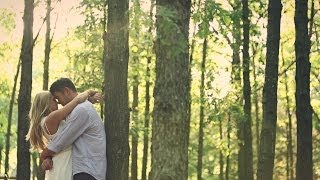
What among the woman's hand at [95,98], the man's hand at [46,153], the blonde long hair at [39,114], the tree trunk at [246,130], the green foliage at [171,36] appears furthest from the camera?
the tree trunk at [246,130]

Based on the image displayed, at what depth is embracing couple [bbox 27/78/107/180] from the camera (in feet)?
19.7

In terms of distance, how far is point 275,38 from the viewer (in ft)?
43.7

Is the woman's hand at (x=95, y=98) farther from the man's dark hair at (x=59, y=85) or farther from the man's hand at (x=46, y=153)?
the man's hand at (x=46, y=153)

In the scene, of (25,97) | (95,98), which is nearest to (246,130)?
(25,97)

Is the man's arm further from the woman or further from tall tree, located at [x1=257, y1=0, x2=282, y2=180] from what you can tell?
tall tree, located at [x1=257, y1=0, x2=282, y2=180]

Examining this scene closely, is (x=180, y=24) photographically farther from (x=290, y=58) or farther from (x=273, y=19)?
(x=290, y=58)

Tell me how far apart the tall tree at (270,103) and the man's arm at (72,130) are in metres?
7.47

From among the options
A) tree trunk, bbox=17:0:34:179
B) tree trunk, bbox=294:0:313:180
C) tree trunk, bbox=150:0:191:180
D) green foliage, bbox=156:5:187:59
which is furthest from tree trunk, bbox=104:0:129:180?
tree trunk, bbox=17:0:34:179

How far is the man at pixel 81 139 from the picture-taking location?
5.99m

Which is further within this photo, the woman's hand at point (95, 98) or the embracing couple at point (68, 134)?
the woman's hand at point (95, 98)

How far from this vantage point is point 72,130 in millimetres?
5969

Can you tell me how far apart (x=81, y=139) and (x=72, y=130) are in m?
0.17

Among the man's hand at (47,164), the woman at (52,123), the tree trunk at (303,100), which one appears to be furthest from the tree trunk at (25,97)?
the man's hand at (47,164)

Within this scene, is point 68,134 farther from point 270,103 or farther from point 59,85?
point 270,103
